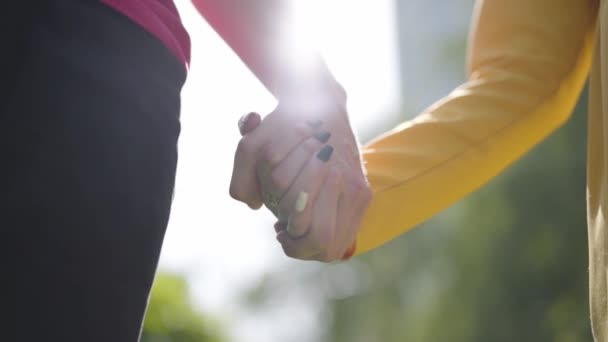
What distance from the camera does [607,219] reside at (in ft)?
4.28

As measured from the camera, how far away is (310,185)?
3.61 feet

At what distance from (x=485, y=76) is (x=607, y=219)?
17.1 inches

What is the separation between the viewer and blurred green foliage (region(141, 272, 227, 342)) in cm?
1572

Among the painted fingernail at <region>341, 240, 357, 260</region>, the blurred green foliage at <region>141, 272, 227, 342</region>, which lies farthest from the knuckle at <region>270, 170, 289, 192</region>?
the blurred green foliage at <region>141, 272, 227, 342</region>

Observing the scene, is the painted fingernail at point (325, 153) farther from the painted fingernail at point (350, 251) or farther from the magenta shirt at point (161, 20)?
the painted fingernail at point (350, 251)

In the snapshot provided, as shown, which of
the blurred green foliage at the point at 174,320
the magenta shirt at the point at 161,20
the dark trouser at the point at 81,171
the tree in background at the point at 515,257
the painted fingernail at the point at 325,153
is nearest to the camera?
the dark trouser at the point at 81,171

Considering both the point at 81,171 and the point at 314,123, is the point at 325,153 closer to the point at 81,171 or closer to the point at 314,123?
the point at 314,123

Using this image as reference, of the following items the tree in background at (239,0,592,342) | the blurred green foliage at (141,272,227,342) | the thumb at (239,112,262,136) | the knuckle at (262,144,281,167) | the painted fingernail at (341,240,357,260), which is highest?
the thumb at (239,112,262,136)

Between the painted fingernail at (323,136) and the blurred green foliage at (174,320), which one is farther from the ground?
the painted fingernail at (323,136)

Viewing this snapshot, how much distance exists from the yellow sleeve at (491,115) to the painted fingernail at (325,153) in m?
0.35

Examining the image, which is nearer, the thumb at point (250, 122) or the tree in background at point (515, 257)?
the thumb at point (250, 122)

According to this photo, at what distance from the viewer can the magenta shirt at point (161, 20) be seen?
1.02 metres

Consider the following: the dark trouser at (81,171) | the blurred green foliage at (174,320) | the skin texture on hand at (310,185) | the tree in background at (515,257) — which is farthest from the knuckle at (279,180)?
the blurred green foliage at (174,320)

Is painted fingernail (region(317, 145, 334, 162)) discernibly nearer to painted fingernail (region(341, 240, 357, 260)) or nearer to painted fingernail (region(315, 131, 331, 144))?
painted fingernail (region(315, 131, 331, 144))
